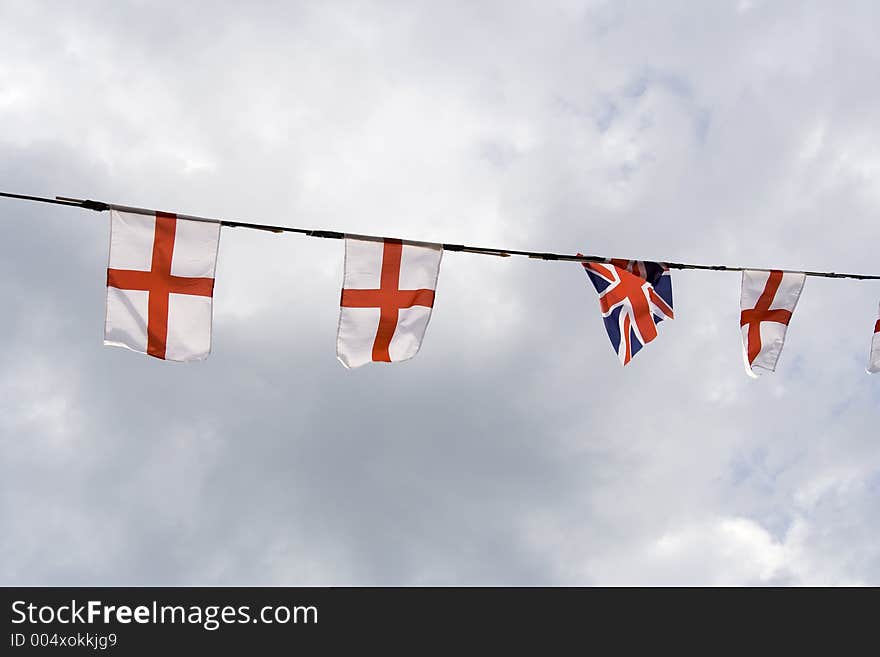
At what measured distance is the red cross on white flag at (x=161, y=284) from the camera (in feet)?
36.3

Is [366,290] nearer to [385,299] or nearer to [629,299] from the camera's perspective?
[385,299]

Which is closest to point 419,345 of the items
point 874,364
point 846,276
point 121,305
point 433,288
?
point 433,288

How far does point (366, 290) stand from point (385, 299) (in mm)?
341

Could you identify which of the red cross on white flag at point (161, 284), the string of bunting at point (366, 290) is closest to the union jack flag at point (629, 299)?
the string of bunting at point (366, 290)

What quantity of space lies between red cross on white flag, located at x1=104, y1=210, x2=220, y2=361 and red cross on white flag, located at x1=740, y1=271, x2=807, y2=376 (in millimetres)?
9347

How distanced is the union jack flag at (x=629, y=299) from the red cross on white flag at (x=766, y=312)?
1751mm

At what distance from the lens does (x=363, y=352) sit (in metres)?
12.4

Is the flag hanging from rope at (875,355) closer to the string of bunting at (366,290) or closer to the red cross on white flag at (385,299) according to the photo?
the string of bunting at (366,290)

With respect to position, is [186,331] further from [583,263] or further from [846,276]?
[846,276]

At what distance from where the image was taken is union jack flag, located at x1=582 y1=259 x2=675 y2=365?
45.0 feet

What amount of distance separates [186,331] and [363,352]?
2575 millimetres

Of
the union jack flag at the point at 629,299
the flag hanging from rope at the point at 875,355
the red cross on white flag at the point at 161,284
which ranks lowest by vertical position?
the red cross on white flag at the point at 161,284

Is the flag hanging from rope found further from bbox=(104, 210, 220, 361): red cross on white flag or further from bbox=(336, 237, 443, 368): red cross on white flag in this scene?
bbox=(104, 210, 220, 361): red cross on white flag

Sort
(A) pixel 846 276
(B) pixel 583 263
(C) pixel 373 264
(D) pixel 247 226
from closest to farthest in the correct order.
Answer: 1. (D) pixel 247 226
2. (C) pixel 373 264
3. (B) pixel 583 263
4. (A) pixel 846 276
